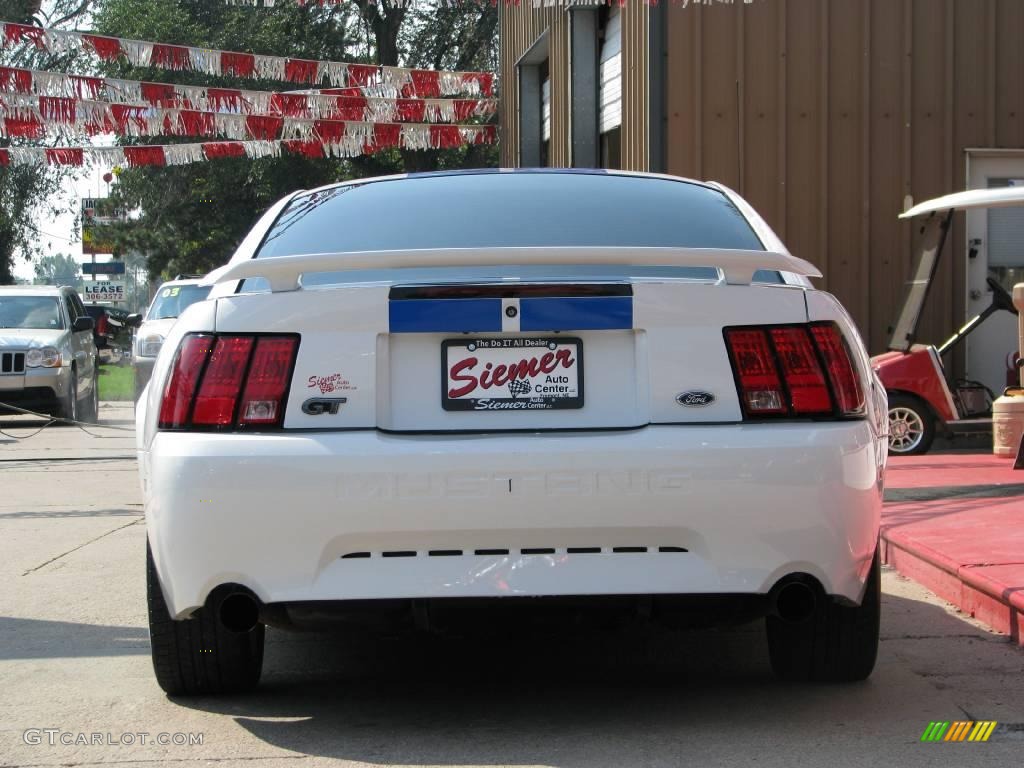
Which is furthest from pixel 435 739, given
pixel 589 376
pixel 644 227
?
pixel 644 227

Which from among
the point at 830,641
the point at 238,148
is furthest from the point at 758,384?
the point at 238,148

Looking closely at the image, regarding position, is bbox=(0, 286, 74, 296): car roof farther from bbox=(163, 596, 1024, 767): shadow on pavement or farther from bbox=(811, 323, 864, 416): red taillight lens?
bbox=(811, 323, 864, 416): red taillight lens

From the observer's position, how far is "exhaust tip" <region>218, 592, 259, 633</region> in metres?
3.93

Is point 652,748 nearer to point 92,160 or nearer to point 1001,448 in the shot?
point 1001,448

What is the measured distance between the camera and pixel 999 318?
12.4 meters

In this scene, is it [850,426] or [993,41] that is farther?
[993,41]

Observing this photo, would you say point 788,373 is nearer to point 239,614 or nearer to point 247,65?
point 239,614

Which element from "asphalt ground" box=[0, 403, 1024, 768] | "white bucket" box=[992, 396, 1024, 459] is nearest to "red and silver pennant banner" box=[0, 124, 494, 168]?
"white bucket" box=[992, 396, 1024, 459]

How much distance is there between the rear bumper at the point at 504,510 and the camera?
12.0 feet

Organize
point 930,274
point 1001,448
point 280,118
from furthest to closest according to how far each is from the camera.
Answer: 1. point 280,118
2. point 930,274
3. point 1001,448

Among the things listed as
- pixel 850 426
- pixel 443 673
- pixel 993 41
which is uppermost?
pixel 993 41

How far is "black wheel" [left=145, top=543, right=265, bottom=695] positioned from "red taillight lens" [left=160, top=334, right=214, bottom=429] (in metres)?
0.49

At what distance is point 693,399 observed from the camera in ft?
12.4

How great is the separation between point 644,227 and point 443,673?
1614 mm
